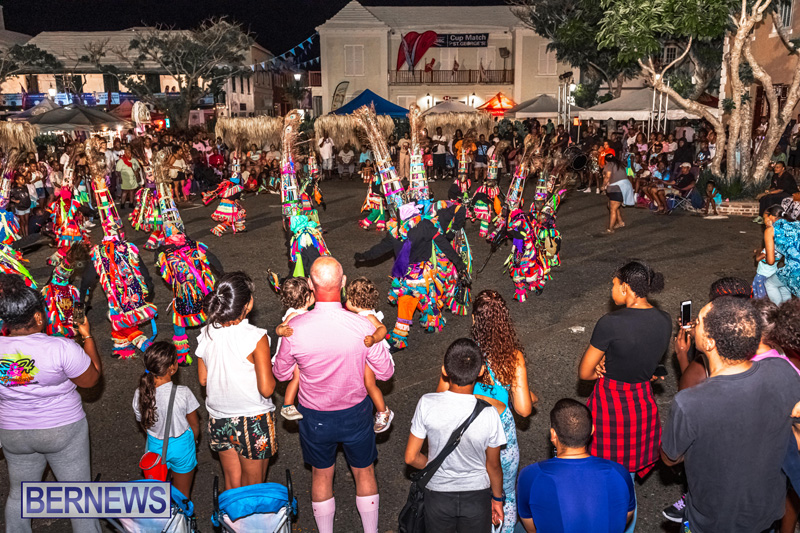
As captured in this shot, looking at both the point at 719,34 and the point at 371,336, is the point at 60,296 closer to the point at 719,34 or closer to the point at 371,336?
the point at 371,336

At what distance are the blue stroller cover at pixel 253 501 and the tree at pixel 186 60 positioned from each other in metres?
37.9

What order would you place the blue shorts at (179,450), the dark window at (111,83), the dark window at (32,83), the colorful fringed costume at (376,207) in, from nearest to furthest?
the blue shorts at (179,450)
the colorful fringed costume at (376,207)
the dark window at (32,83)
the dark window at (111,83)

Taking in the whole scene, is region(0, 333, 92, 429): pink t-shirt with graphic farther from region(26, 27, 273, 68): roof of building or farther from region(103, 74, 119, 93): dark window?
region(103, 74, 119, 93): dark window

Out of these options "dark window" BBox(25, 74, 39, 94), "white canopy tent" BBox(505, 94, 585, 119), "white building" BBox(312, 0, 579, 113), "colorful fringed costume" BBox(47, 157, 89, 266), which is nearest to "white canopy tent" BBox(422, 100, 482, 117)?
"white canopy tent" BBox(505, 94, 585, 119)

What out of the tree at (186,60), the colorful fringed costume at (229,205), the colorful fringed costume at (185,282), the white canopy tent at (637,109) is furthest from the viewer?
the tree at (186,60)

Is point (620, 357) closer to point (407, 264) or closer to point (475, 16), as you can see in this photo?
point (407, 264)

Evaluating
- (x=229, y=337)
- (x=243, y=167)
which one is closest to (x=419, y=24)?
(x=243, y=167)

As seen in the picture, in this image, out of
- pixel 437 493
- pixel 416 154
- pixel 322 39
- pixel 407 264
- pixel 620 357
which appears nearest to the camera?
pixel 437 493

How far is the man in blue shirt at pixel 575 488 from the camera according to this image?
2752 mm

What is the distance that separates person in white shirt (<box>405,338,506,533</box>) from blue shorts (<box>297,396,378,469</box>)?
601 mm

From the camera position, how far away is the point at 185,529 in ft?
11.4

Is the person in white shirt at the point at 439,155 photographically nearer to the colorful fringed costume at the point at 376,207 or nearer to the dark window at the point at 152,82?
the colorful fringed costume at the point at 376,207

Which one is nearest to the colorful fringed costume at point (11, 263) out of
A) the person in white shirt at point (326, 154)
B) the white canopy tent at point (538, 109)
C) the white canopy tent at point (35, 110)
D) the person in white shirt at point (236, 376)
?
Answer: the person in white shirt at point (236, 376)

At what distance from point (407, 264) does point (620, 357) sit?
3668 millimetres
